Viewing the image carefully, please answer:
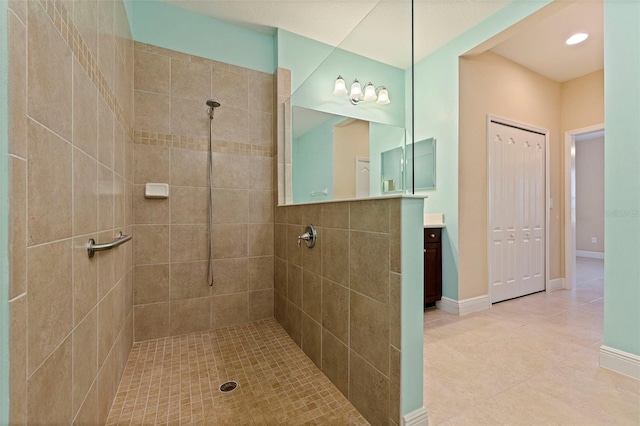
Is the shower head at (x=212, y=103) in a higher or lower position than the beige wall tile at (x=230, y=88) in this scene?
lower

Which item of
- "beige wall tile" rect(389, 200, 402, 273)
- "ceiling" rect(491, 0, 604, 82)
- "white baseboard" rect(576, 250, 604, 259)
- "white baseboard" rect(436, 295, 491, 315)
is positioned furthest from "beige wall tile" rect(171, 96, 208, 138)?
"white baseboard" rect(576, 250, 604, 259)

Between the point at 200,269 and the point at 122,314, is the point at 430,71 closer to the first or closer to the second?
the point at 200,269

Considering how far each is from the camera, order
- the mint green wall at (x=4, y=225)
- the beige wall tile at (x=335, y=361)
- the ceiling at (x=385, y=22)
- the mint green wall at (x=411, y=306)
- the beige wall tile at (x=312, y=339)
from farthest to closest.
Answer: the ceiling at (x=385, y=22) → the beige wall tile at (x=312, y=339) → the beige wall tile at (x=335, y=361) → the mint green wall at (x=411, y=306) → the mint green wall at (x=4, y=225)

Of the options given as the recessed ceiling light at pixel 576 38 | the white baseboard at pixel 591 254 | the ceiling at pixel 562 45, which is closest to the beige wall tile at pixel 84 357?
the ceiling at pixel 562 45

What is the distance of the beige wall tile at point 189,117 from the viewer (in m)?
2.17

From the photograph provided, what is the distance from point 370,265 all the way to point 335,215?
387 millimetres

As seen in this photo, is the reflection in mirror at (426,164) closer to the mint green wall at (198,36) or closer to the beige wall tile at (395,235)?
the mint green wall at (198,36)

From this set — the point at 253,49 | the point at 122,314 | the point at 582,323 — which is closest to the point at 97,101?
the point at 122,314

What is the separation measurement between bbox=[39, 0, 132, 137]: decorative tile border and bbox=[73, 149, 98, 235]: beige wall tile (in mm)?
353

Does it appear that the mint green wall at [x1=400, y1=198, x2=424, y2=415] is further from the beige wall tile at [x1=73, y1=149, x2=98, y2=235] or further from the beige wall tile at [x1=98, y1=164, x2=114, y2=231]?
the beige wall tile at [x1=98, y1=164, x2=114, y2=231]

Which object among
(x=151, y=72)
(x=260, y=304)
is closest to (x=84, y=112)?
(x=151, y=72)

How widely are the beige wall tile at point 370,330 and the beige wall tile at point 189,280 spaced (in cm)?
144

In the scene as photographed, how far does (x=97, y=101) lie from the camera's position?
1.17 meters

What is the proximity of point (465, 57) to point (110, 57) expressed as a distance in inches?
116
